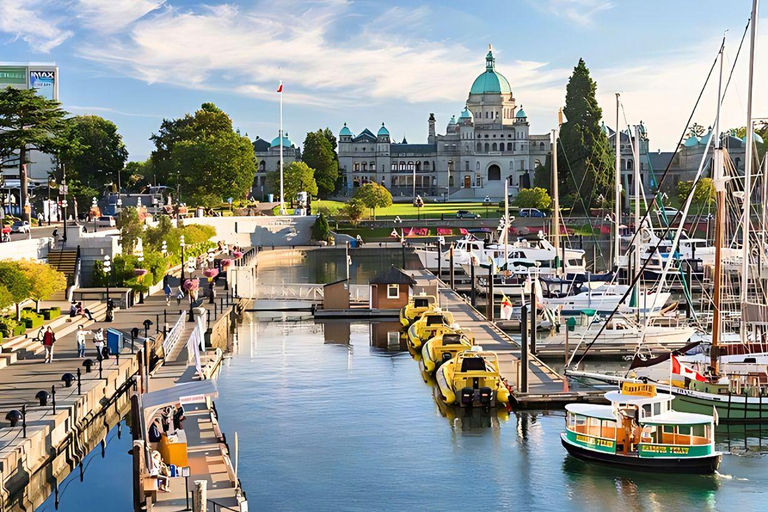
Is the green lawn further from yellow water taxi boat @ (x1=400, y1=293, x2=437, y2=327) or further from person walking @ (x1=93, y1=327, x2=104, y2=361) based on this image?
person walking @ (x1=93, y1=327, x2=104, y2=361)

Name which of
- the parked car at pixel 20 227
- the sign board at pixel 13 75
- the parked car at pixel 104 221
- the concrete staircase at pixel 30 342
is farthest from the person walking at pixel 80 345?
the sign board at pixel 13 75

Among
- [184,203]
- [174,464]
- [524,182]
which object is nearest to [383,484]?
[174,464]

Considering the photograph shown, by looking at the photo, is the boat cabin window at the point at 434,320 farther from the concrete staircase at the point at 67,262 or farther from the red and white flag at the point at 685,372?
the concrete staircase at the point at 67,262

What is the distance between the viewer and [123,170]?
443 ft

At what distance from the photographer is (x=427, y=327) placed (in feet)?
158

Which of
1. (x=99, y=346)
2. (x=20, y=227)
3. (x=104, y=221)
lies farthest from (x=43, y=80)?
(x=99, y=346)

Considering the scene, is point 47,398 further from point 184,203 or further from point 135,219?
point 184,203

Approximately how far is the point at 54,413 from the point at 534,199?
111043 millimetres

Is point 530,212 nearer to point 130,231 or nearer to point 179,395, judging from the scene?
point 130,231

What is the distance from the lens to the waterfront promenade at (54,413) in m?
25.8

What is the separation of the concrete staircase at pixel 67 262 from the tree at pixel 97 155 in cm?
7269

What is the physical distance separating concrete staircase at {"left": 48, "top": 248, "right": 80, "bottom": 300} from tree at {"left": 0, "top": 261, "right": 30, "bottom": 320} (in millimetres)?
12788

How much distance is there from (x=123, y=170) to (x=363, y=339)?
297ft

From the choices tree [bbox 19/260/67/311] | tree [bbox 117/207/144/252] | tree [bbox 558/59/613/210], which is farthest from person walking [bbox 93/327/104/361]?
tree [bbox 558/59/613/210]
